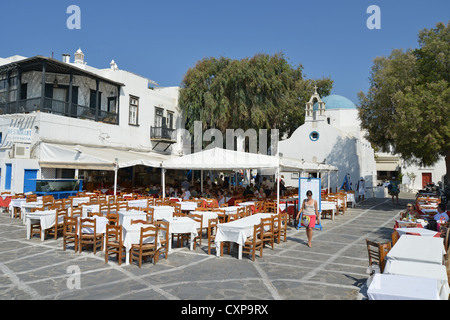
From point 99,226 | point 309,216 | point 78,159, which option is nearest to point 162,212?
point 99,226

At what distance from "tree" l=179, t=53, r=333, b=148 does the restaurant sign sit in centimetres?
1245

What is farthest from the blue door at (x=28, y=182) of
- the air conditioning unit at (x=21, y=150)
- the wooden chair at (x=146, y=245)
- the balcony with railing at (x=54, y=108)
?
the wooden chair at (x=146, y=245)

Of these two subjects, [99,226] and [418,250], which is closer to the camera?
[418,250]

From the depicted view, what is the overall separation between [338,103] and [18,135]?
33.7m

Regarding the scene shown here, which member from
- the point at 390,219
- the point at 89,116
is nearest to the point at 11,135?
the point at 89,116

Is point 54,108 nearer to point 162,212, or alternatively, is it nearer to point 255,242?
point 162,212

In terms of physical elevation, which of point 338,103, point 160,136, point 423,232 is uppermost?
point 338,103

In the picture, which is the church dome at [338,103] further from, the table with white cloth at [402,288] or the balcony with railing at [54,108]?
the table with white cloth at [402,288]

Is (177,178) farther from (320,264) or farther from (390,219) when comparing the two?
(320,264)

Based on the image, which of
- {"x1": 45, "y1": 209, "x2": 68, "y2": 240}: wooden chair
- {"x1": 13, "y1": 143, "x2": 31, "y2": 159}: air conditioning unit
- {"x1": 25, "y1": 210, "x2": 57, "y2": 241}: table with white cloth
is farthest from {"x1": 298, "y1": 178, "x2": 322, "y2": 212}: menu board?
{"x1": 13, "y1": 143, "x2": 31, "y2": 159}: air conditioning unit

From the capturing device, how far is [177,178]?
27516 mm

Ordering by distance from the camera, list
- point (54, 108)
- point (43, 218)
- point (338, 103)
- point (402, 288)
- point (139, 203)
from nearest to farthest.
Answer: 1. point (402, 288)
2. point (43, 218)
3. point (139, 203)
4. point (54, 108)
5. point (338, 103)

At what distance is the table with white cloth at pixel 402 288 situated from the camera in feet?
12.0

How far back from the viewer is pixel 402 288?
3.85 meters
